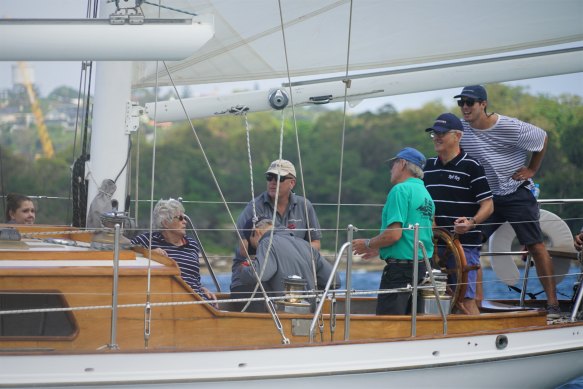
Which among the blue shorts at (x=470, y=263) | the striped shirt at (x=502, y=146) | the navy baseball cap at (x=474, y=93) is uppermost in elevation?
the navy baseball cap at (x=474, y=93)

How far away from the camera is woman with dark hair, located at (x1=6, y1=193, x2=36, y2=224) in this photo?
27.3 feet

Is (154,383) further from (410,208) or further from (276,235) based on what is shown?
(410,208)

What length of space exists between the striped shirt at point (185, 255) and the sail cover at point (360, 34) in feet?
5.21

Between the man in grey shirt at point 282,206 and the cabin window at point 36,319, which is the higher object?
the man in grey shirt at point 282,206

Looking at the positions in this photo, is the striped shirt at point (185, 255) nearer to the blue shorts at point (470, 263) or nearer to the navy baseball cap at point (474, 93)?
the blue shorts at point (470, 263)

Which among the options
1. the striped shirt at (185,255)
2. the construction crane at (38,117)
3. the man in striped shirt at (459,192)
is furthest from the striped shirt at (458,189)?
the construction crane at (38,117)

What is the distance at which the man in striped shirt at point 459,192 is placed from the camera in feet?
23.8

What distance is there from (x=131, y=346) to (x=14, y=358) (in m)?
0.70

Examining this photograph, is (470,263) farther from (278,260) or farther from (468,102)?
(278,260)

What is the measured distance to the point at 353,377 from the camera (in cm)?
645

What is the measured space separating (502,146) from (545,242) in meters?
1.05

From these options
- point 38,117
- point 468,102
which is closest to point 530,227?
point 468,102

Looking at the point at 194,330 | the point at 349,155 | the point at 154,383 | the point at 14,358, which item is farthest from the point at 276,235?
the point at 349,155

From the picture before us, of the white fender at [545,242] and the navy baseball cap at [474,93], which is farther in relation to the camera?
the white fender at [545,242]
